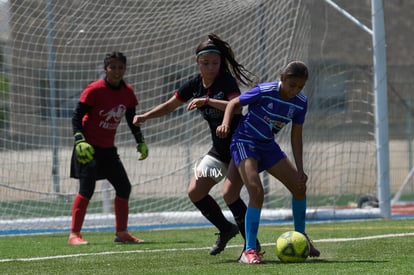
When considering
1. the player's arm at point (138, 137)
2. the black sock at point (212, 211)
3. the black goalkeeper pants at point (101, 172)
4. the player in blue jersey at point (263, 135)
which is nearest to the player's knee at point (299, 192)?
the player in blue jersey at point (263, 135)

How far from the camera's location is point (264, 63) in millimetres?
13750

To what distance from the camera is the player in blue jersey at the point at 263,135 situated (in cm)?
796

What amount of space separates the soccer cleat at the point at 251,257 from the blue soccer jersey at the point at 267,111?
0.89 metres

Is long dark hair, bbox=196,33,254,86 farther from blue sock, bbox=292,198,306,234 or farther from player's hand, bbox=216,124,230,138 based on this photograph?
blue sock, bbox=292,198,306,234

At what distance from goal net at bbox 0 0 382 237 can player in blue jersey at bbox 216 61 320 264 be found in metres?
4.94

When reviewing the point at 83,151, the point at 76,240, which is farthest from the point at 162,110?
the point at 76,240

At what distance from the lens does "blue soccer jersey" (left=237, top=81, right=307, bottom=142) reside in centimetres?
804

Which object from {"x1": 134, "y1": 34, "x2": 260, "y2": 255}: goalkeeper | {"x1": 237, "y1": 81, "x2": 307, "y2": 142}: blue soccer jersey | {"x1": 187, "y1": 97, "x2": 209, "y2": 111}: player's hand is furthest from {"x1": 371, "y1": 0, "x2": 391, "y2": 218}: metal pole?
{"x1": 187, "y1": 97, "x2": 209, "y2": 111}: player's hand

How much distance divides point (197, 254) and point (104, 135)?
235 cm

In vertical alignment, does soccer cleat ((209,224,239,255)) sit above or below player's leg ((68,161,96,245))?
below

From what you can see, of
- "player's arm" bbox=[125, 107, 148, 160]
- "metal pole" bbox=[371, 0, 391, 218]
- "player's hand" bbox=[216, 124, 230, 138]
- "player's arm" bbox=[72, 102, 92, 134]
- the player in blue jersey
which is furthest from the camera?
"metal pole" bbox=[371, 0, 391, 218]

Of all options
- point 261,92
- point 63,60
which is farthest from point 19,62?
point 261,92

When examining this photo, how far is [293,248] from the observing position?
789cm

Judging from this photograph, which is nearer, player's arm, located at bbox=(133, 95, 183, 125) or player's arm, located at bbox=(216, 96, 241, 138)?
player's arm, located at bbox=(216, 96, 241, 138)
